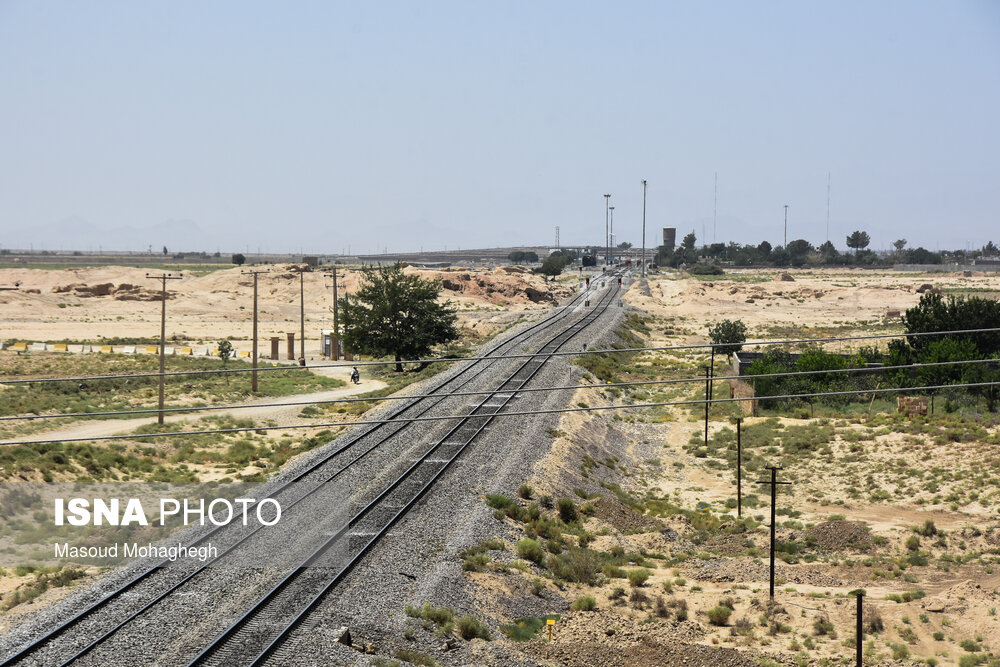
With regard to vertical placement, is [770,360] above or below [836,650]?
above

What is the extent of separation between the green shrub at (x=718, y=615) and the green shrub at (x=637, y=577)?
231 centimetres

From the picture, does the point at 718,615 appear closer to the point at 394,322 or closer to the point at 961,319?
the point at 394,322

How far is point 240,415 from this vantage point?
4334 centimetres

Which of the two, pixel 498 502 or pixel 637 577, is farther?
pixel 498 502

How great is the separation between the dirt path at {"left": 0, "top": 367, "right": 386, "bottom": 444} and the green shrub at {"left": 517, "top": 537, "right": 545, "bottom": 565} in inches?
415

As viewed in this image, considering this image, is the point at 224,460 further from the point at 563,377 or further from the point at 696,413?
the point at 696,413

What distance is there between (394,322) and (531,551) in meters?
38.2

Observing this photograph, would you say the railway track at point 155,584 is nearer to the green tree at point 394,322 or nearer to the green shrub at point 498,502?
the green shrub at point 498,502

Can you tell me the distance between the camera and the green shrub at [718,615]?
21547 millimetres

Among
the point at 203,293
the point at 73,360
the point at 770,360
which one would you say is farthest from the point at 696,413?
the point at 203,293

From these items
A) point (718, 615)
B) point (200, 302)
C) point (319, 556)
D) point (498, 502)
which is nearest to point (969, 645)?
point (718, 615)

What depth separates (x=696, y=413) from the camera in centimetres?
4853

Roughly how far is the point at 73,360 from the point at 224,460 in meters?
36.7

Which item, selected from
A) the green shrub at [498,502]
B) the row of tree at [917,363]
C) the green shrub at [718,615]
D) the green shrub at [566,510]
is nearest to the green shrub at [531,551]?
the green shrub at [498,502]
